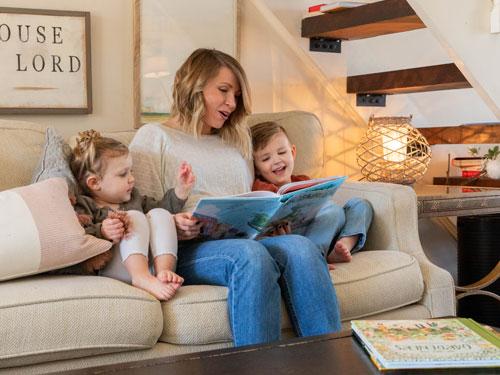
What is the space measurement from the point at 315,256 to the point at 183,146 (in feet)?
2.10

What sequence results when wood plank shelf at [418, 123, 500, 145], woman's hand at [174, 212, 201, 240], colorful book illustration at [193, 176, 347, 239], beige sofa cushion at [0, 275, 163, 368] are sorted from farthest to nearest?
wood plank shelf at [418, 123, 500, 145] → woman's hand at [174, 212, 201, 240] → colorful book illustration at [193, 176, 347, 239] → beige sofa cushion at [0, 275, 163, 368]

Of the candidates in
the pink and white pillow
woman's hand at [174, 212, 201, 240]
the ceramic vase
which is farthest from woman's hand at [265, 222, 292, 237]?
the ceramic vase

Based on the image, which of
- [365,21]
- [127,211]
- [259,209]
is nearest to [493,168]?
[365,21]

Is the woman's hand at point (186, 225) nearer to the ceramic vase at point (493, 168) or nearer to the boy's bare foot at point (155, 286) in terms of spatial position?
the boy's bare foot at point (155, 286)

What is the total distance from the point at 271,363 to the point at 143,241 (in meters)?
0.77

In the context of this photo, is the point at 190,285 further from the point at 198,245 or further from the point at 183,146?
the point at 183,146

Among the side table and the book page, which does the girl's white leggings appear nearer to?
the book page

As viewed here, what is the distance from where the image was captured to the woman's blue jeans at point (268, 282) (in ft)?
5.65

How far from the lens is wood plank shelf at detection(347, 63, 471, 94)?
9.72 feet

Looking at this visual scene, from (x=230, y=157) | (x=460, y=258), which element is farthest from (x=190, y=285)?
(x=460, y=258)

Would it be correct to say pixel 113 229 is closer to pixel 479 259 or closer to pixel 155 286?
pixel 155 286

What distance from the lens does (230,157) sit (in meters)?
2.34

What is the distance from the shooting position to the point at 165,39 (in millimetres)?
2914

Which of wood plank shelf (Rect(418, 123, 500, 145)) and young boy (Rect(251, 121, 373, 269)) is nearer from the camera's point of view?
young boy (Rect(251, 121, 373, 269))
